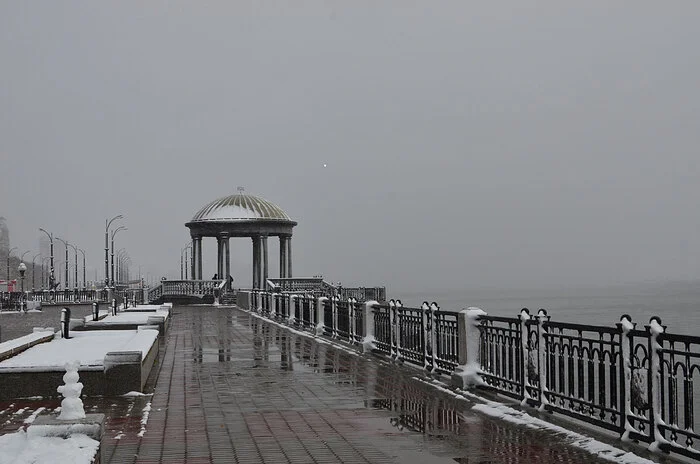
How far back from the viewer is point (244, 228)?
195 ft

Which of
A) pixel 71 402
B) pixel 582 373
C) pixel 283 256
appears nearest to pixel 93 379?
pixel 71 402

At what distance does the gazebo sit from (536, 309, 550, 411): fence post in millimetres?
49645

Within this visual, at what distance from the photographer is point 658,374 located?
8039mm

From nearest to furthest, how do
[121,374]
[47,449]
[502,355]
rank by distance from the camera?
[47,449]
[502,355]
[121,374]

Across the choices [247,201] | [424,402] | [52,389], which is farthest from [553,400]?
[247,201]

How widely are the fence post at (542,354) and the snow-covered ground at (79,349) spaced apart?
5343 millimetres

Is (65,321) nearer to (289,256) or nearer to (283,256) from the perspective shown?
(283,256)

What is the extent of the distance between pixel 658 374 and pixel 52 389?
7.94 meters

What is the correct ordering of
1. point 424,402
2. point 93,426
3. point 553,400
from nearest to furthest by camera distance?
point 93,426 < point 553,400 < point 424,402

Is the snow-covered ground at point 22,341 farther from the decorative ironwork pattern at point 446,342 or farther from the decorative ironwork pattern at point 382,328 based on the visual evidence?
the decorative ironwork pattern at point 446,342

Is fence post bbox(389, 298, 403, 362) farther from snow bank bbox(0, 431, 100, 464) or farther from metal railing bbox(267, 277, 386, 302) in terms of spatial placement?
metal railing bbox(267, 277, 386, 302)

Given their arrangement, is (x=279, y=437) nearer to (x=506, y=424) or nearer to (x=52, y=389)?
(x=506, y=424)

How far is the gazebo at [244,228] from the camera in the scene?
59.4 metres

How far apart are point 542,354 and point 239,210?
169 feet
